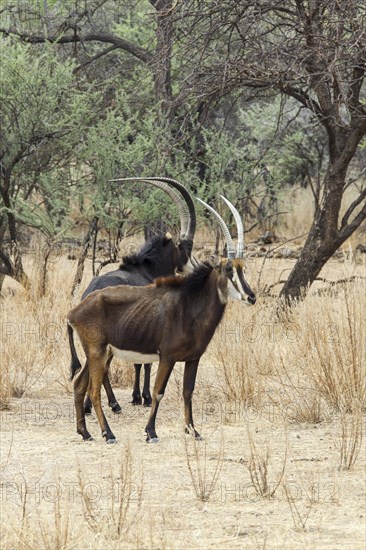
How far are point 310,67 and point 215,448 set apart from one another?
5.09 metres

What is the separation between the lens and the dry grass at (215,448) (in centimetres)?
542

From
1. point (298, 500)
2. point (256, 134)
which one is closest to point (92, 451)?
point (298, 500)

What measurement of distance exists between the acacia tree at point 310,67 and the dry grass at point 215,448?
138 cm

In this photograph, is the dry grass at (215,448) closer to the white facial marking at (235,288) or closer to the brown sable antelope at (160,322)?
the brown sable antelope at (160,322)

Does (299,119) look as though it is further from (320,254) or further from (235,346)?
(235,346)

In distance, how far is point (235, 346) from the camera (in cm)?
920

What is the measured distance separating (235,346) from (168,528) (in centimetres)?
383

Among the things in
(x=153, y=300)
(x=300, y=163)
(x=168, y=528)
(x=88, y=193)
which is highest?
(x=300, y=163)

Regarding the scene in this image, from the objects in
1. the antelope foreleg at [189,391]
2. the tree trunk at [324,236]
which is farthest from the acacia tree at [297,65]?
the antelope foreleg at [189,391]

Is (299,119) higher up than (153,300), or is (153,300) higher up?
(299,119)

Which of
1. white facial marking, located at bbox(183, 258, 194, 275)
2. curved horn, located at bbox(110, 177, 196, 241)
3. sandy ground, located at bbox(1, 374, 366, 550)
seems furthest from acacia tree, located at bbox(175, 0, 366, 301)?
sandy ground, located at bbox(1, 374, 366, 550)

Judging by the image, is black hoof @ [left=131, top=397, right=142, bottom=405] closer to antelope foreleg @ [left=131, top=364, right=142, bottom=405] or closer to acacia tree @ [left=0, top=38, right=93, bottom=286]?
antelope foreleg @ [left=131, top=364, right=142, bottom=405]

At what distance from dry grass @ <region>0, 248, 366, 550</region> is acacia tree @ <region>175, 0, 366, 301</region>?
4.52 ft

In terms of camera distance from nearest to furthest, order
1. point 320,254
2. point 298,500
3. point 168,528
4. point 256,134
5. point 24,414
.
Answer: point 168,528, point 298,500, point 24,414, point 320,254, point 256,134
